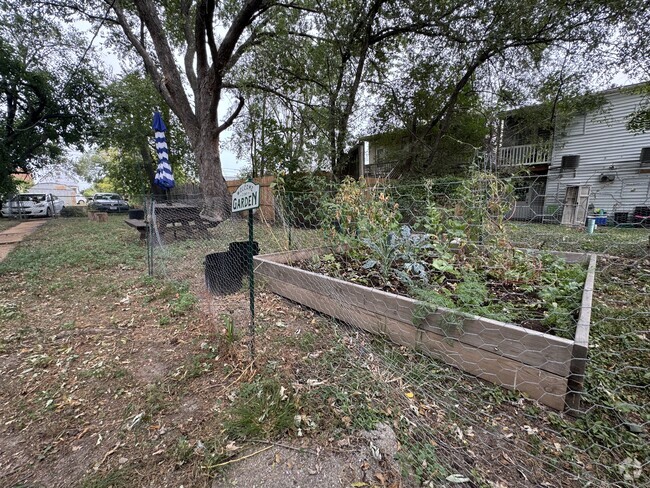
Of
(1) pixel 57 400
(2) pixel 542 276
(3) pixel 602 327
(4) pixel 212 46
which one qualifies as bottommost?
(1) pixel 57 400

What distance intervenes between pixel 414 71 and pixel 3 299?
9.99 meters

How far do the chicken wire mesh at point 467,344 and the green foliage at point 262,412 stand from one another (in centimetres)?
9

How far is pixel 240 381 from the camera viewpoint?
1575mm

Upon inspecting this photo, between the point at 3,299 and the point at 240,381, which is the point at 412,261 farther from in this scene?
the point at 3,299

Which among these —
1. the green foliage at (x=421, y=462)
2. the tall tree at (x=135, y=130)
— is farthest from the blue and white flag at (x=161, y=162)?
the tall tree at (x=135, y=130)

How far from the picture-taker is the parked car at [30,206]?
37.5 ft

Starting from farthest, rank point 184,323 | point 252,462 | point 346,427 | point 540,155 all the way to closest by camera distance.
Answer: point 540,155 → point 184,323 → point 346,427 → point 252,462

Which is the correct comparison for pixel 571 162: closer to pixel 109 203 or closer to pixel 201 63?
pixel 201 63

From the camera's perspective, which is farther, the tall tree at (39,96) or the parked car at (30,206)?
the parked car at (30,206)

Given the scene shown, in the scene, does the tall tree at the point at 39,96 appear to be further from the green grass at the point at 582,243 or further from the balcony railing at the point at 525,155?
the balcony railing at the point at 525,155

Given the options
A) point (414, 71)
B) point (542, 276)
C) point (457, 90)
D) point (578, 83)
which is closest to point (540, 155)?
point (578, 83)

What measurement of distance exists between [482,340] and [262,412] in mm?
1221

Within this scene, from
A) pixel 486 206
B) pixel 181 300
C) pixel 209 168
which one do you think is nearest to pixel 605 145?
pixel 486 206

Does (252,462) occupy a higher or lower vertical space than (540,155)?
lower
